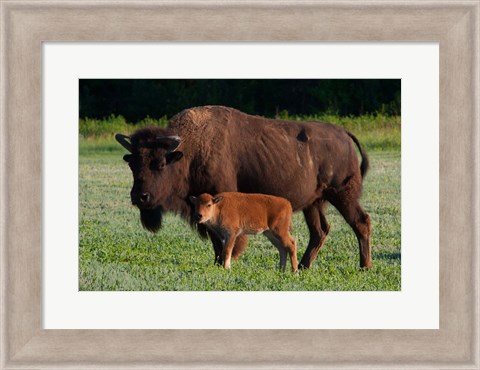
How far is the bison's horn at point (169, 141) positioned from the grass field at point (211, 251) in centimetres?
130

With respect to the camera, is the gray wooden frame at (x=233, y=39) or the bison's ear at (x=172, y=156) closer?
the gray wooden frame at (x=233, y=39)

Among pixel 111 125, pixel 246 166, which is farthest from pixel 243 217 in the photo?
pixel 111 125

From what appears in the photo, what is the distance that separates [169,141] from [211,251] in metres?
1.65

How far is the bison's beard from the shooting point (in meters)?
10.6

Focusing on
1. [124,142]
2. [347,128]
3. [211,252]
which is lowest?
[211,252]

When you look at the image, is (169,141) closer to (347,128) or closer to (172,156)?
(172,156)

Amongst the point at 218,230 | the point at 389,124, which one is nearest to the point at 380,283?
the point at 218,230

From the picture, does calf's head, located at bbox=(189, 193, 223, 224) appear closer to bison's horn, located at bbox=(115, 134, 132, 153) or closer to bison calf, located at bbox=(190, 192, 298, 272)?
bison calf, located at bbox=(190, 192, 298, 272)

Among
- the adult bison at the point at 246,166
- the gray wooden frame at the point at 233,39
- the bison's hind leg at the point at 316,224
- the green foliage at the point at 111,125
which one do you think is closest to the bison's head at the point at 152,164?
the adult bison at the point at 246,166

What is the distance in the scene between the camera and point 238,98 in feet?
48.4

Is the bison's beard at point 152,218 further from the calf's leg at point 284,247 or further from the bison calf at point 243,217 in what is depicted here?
the calf's leg at point 284,247

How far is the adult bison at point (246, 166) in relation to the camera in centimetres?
1028

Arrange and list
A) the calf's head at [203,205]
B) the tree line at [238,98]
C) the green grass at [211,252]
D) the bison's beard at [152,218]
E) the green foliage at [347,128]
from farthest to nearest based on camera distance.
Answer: the green foliage at [347,128], the tree line at [238,98], the bison's beard at [152,218], the calf's head at [203,205], the green grass at [211,252]

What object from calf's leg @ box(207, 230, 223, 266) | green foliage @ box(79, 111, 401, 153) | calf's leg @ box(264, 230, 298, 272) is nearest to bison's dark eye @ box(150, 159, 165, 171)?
calf's leg @ box(207, 230, 223, 266)
